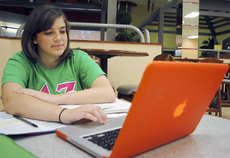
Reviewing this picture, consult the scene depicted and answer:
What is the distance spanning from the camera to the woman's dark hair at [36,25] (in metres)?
0.98

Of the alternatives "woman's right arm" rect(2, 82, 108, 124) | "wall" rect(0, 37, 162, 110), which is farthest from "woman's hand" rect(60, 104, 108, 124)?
"wall" rect(0, 37, 162, 110)

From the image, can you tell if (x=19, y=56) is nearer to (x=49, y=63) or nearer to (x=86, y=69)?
(x=49, y=63)

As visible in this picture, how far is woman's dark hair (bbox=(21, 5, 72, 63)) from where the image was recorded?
980 mm

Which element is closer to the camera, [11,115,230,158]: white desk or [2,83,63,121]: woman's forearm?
[11,115,230,158]: white desk

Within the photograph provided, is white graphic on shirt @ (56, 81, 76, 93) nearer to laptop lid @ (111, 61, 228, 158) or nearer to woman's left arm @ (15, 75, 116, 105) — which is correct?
woman's left arm @ (15, 75, 116, 105)

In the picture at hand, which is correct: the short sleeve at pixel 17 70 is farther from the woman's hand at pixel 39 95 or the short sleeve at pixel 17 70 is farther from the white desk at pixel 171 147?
the white desk at pixel 171 147

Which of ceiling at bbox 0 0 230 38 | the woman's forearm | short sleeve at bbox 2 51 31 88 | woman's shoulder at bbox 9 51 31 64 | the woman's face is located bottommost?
the woman's forearm

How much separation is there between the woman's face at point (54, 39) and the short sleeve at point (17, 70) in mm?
126

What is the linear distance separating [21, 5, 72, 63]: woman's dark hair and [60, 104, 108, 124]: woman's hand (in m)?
0.62

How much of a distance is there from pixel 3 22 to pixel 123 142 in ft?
33.8

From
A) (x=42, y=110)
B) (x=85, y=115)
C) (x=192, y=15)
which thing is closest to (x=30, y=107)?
(x=42, y=110)

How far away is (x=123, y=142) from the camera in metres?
0.30

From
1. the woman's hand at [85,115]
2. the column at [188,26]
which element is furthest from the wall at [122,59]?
the column at [188,26]

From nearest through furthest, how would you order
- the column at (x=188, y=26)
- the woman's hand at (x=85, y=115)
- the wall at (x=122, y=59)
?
the woman's hand at (x=85, y=115), the wall at (x=122, y=59), the column at (x=188, y=26)
